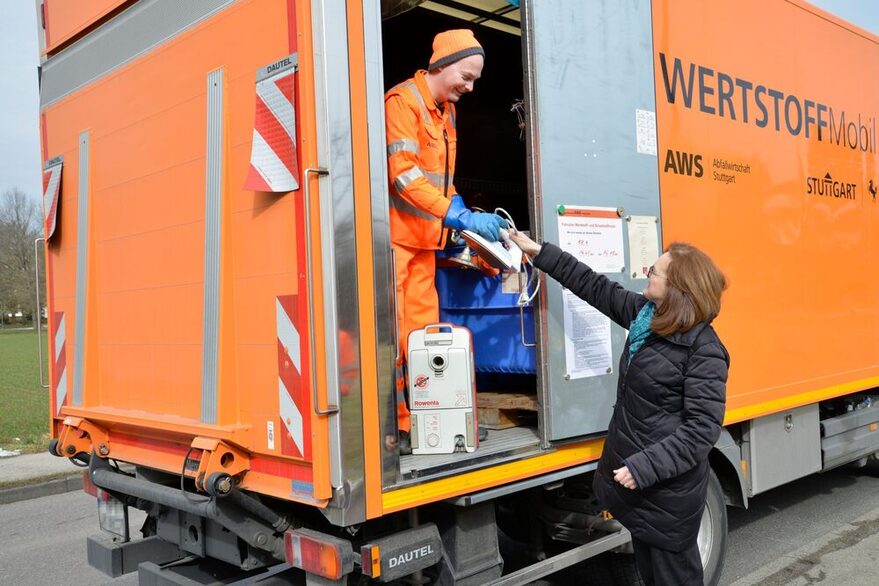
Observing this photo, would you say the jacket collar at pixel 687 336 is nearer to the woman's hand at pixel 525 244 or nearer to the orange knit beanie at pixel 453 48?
the woman's hand at pixel 525 244

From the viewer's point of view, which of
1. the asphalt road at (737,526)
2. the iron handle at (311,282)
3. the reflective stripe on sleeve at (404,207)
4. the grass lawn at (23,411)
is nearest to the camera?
the iron handle at (311,282)

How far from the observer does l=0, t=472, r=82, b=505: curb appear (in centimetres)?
730

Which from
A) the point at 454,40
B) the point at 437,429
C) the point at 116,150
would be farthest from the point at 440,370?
the point at 116,150

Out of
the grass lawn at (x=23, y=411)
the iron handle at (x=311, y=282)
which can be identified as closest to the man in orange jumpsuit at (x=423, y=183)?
the iron handle at (x=311, y=282)

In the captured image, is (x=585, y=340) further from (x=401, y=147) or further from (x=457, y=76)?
(x=457, y=76)

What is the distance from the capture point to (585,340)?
3357 mm

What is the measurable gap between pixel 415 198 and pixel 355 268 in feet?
2.25

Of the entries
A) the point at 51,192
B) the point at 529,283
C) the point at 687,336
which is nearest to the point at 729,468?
the point at 687,336

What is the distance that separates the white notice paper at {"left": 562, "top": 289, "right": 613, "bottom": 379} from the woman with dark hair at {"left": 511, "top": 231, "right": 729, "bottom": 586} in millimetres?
254

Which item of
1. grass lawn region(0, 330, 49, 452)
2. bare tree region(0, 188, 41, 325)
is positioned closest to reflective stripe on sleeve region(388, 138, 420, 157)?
grass lawn region(0, 330, 49, 452)

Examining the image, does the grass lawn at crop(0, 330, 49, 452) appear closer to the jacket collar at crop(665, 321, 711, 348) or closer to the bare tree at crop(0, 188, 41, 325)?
the jacket collar at crop(665, 321, 711, 348)

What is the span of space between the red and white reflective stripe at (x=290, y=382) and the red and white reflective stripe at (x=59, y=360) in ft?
5.93

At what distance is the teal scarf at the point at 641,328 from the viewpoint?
2996 mm

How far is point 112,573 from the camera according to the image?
3.52m
